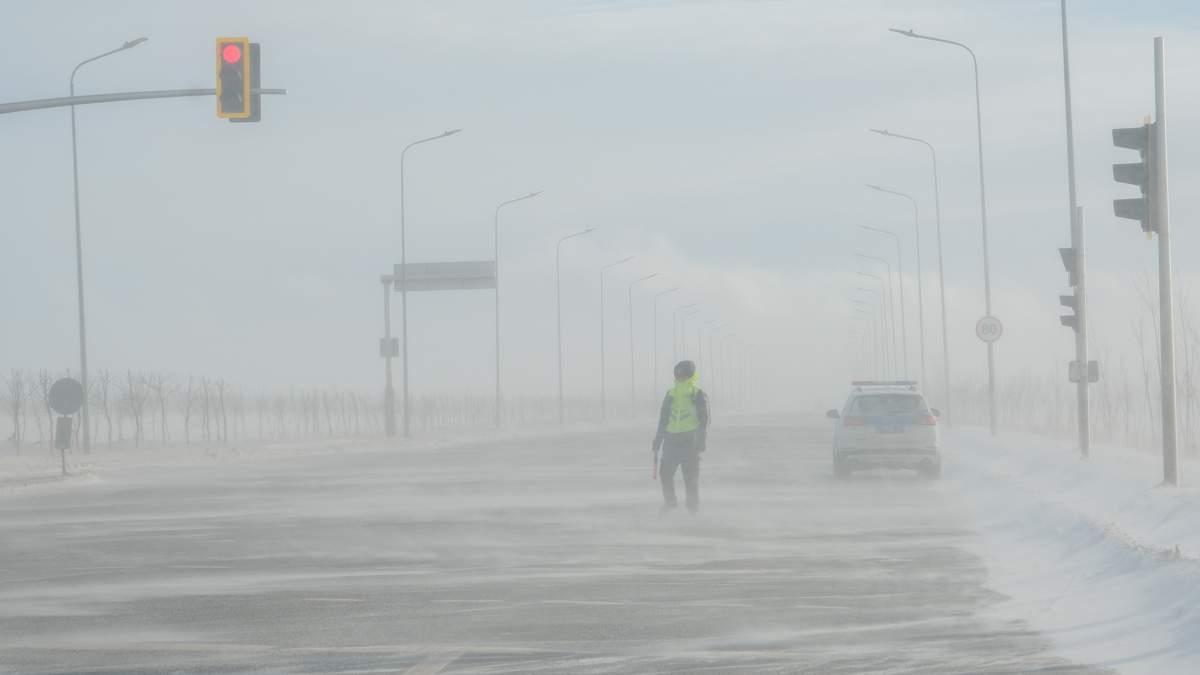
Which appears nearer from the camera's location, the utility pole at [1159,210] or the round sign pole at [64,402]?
the utility pole at [1159,210]

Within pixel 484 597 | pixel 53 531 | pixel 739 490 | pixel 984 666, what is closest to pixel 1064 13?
pixel 739 490

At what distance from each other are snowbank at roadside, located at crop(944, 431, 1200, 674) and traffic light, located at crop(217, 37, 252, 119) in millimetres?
10414

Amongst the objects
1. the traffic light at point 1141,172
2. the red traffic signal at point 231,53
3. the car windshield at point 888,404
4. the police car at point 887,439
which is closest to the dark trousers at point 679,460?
the traffic light at point 1141,172

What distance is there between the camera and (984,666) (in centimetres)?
991

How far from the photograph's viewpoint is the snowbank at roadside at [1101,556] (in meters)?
10.6

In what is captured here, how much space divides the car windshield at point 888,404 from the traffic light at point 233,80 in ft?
40.7

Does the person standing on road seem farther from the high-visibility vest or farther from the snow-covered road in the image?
the snow-covered road

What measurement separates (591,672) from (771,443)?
4190 centimetres

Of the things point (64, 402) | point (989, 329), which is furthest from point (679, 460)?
point (989, 329)

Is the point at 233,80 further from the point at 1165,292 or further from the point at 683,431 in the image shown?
the point at 1165,292

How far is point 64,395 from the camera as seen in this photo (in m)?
35.8

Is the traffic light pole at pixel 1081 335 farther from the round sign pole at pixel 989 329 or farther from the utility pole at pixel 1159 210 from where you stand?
the round sign pole at pixel 989 329

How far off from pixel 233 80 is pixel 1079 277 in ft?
50.6

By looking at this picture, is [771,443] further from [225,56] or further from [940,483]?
[225,56]
